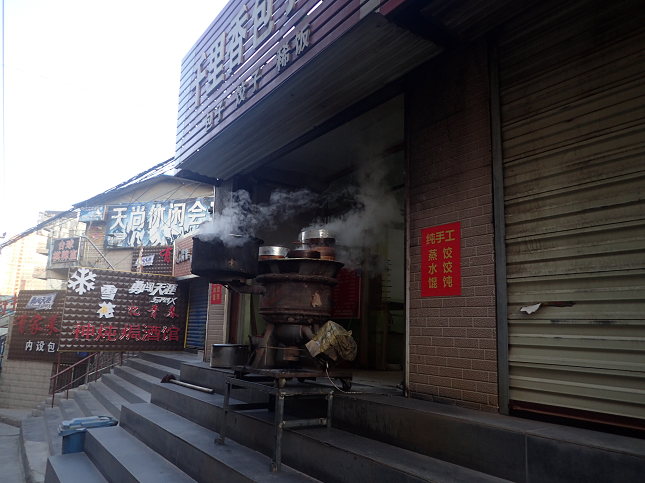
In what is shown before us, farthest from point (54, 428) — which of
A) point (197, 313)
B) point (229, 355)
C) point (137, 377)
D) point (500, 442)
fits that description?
point (500, 442)

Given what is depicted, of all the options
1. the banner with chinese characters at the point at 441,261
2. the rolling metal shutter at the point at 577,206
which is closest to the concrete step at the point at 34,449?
the banner with chinese characters at the point at 441,261

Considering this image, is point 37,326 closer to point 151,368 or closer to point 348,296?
point 151,368

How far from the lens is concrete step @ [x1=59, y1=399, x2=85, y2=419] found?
10469mm

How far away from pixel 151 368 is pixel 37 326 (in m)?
8.39

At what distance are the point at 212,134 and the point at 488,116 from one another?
440 centimetres

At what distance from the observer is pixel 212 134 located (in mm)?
Result: 6973

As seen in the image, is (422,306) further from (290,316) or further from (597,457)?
(597,457)

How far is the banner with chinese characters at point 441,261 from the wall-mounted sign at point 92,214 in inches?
1014

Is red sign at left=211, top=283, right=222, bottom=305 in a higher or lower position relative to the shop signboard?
lower

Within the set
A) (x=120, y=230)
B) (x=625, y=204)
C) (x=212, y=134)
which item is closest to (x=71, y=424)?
(x=212, y=134)

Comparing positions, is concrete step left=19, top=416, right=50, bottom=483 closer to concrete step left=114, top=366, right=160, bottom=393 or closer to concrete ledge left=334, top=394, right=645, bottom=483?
concrete step left=114, top=366, right=160, bottom=393

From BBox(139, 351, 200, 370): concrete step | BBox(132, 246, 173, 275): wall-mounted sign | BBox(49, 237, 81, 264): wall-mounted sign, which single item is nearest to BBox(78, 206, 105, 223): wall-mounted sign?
BBox(49, 237, 81, 264): wall-mounted sign

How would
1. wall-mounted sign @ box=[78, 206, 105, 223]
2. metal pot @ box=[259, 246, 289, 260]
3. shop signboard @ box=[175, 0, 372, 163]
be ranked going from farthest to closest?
1. wall-mounted sign @ box=[78, 206, 105, 223]
2. metal pot @ box=[259, 246, 289, 260]
3. shop signboard @ box=[175, 0, 372, 163]

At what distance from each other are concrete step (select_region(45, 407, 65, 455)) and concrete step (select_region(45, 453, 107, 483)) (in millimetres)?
1359
